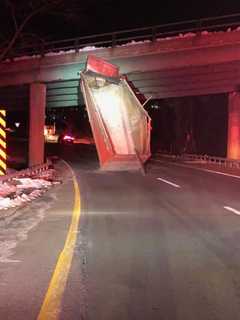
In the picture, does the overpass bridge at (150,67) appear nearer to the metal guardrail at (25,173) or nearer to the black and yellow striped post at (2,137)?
the metal guardrail at (25,173)

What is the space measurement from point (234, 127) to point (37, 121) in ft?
44.1

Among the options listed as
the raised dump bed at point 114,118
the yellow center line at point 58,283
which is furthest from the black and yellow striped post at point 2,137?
the yellow center line at point 58,283

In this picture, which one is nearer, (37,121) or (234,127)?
(37,121)

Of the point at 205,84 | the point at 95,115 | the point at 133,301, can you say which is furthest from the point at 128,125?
the point at 133,301

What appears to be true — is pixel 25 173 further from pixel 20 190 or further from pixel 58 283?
pixel 58 283

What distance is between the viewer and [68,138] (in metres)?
71.6

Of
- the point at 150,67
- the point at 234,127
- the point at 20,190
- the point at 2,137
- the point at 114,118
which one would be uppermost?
the point at 150,67

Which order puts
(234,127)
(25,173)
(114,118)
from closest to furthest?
(25,173), (114,118), (234,127)

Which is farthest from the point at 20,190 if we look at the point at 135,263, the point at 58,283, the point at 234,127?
the point at 234,127

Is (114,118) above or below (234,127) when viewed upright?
above

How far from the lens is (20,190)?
763 inches

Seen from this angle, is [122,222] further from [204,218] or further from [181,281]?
[181,281]

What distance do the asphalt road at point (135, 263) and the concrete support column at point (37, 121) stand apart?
25.0m

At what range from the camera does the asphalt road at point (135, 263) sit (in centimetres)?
618
